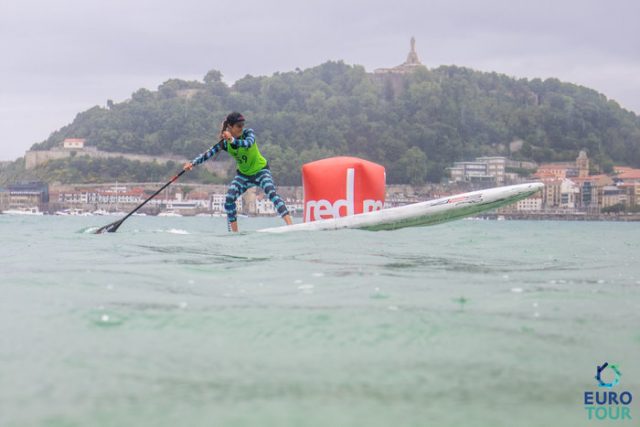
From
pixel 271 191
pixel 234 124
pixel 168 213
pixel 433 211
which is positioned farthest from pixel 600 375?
pixel 168 213

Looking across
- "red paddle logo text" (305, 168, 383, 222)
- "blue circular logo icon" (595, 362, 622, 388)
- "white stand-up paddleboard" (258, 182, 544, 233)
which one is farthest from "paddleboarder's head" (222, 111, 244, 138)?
"blue circular logo icon" (595, 362, 622, 388)

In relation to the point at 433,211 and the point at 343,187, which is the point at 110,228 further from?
the point at 433,211

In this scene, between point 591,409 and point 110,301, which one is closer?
point 591,409

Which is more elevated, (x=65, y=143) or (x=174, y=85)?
(x=174, y=85)

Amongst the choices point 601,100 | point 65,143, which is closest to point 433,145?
point 601,100

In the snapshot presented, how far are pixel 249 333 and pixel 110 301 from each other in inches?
49.5

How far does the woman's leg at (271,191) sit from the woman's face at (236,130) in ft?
2.51

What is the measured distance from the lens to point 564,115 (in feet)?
503

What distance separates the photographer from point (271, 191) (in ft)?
39.7

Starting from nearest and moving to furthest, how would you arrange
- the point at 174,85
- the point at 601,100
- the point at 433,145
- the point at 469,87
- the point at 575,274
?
the point at 575,274, the point at 433,145, the point at 601,100, the point at 469,87, the point at 174,85

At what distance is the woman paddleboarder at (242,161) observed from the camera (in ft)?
38.2

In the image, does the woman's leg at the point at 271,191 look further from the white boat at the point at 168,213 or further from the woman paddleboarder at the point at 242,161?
the white boat at the point at 168,213

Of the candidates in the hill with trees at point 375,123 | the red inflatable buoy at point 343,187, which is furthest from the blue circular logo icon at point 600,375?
the hill with trees at point 375,123

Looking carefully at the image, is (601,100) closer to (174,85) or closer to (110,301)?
(174,85)
